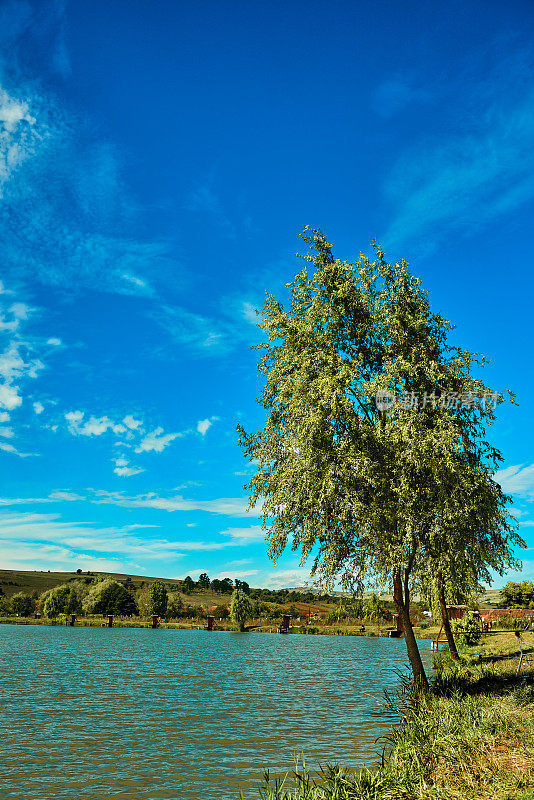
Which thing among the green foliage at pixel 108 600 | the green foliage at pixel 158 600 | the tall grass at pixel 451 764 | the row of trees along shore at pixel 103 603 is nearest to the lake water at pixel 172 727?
the tall grass at pixel 451 764

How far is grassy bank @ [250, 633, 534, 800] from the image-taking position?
30.4ft

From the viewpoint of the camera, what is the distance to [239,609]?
108938 millimetres

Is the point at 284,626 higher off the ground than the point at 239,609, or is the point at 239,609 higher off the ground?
the point at 239,609

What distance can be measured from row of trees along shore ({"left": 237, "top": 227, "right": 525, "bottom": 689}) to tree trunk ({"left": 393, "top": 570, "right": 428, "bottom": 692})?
0.06 m

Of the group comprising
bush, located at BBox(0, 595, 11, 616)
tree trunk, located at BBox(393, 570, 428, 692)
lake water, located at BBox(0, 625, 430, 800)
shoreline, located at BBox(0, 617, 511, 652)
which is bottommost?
shoreline, located at BBox(0, 617, 511, 652)

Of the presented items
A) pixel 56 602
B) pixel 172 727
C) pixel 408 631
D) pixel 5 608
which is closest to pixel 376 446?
pixel 408 631

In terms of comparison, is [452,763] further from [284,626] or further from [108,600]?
[108,600]

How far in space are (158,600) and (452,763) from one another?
453 ft

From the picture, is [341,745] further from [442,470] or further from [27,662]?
[27,662]

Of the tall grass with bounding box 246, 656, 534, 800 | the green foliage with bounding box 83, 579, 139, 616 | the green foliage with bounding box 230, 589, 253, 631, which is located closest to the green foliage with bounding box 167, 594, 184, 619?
the green foliage with bounding box 83, 579, 139, 616

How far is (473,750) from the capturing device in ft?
36.6

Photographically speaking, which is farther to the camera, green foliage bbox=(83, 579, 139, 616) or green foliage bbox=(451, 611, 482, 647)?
green foliage bbox=(83, 579, 139, 616)

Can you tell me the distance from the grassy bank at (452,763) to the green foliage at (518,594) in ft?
332

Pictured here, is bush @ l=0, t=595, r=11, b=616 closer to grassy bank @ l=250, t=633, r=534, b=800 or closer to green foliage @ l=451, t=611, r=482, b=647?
green foliage @ l=451, t=611, r=482, b=647
